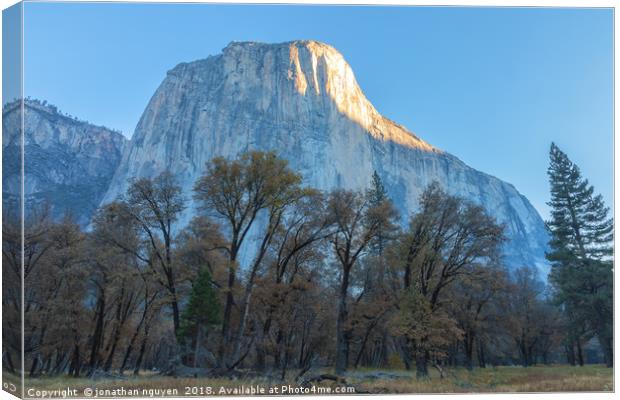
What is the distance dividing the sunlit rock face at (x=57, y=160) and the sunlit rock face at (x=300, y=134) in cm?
118

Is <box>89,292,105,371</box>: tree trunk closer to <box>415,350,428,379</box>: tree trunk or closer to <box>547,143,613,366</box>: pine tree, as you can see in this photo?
<box>415,350,428,379</box>: tree trunk

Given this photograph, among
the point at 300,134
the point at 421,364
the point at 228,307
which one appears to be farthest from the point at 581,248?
the point at 300,134

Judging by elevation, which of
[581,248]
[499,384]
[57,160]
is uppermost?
[57,160]

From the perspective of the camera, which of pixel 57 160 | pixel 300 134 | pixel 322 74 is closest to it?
pixel 57 160

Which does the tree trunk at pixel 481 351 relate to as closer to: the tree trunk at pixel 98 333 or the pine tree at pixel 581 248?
the pine tree at pixel 581 248

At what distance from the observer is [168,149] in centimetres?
3194

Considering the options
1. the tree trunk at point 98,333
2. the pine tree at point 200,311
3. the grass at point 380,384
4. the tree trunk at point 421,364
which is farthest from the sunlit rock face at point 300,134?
the grass at point 380,384

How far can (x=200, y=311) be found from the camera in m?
20.7

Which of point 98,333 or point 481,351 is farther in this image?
point 481,351

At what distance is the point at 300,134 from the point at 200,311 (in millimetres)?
13555

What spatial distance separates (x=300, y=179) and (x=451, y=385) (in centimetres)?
864

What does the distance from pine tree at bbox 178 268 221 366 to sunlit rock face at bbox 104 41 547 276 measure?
3.54m

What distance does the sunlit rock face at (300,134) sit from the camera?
24.5 meters

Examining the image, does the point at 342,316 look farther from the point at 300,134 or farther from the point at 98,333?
the point at 300,134
